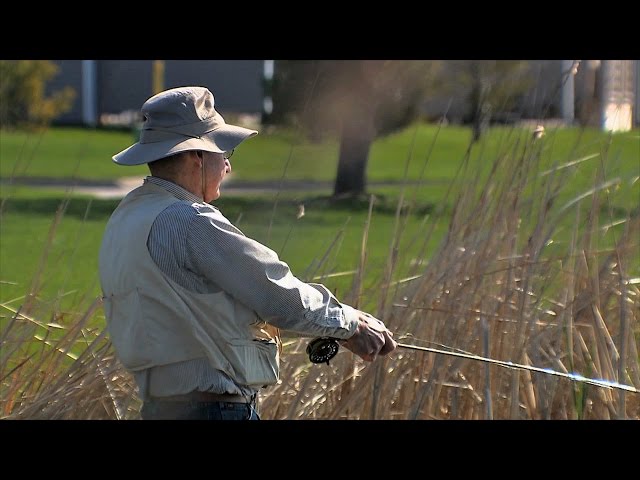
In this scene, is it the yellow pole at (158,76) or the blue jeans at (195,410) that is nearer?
the blue jeans at (195,410)

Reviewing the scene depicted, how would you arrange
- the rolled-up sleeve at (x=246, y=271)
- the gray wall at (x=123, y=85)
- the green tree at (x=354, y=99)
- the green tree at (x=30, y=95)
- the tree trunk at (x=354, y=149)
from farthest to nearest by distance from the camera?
the gray wall at (x=123, y=85), the green tree at (x=30, y=95), the tree trunk at (x=354, y=149), the green tree at (x=354, y=99), the rolled-up sleeve at (x=246, y=271)

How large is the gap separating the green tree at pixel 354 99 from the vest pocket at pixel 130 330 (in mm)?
8466

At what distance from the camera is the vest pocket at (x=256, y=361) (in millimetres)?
2717

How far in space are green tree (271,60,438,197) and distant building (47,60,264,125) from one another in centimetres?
576

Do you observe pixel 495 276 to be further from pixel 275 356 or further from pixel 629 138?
pixel 275 356

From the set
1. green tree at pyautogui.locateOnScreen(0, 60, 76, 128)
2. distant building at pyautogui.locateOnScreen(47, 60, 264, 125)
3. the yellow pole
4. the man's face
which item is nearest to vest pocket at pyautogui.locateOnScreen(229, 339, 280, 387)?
the man's face

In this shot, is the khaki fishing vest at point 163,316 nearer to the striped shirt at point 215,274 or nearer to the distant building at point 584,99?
the striped shirt at point 215,274

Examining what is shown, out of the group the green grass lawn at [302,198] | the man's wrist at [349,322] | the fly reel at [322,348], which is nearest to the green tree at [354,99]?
the green grass lawn at [302,198]

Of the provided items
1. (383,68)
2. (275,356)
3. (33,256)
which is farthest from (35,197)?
(275,356)

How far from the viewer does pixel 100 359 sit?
151 inches

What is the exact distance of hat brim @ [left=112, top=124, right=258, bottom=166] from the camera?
2742 mm

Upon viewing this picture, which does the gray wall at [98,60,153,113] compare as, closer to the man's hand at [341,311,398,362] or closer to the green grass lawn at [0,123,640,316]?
the green grass lawn at [0,123,640,316]

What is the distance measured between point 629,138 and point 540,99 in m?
0.47

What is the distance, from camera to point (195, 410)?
271cm
